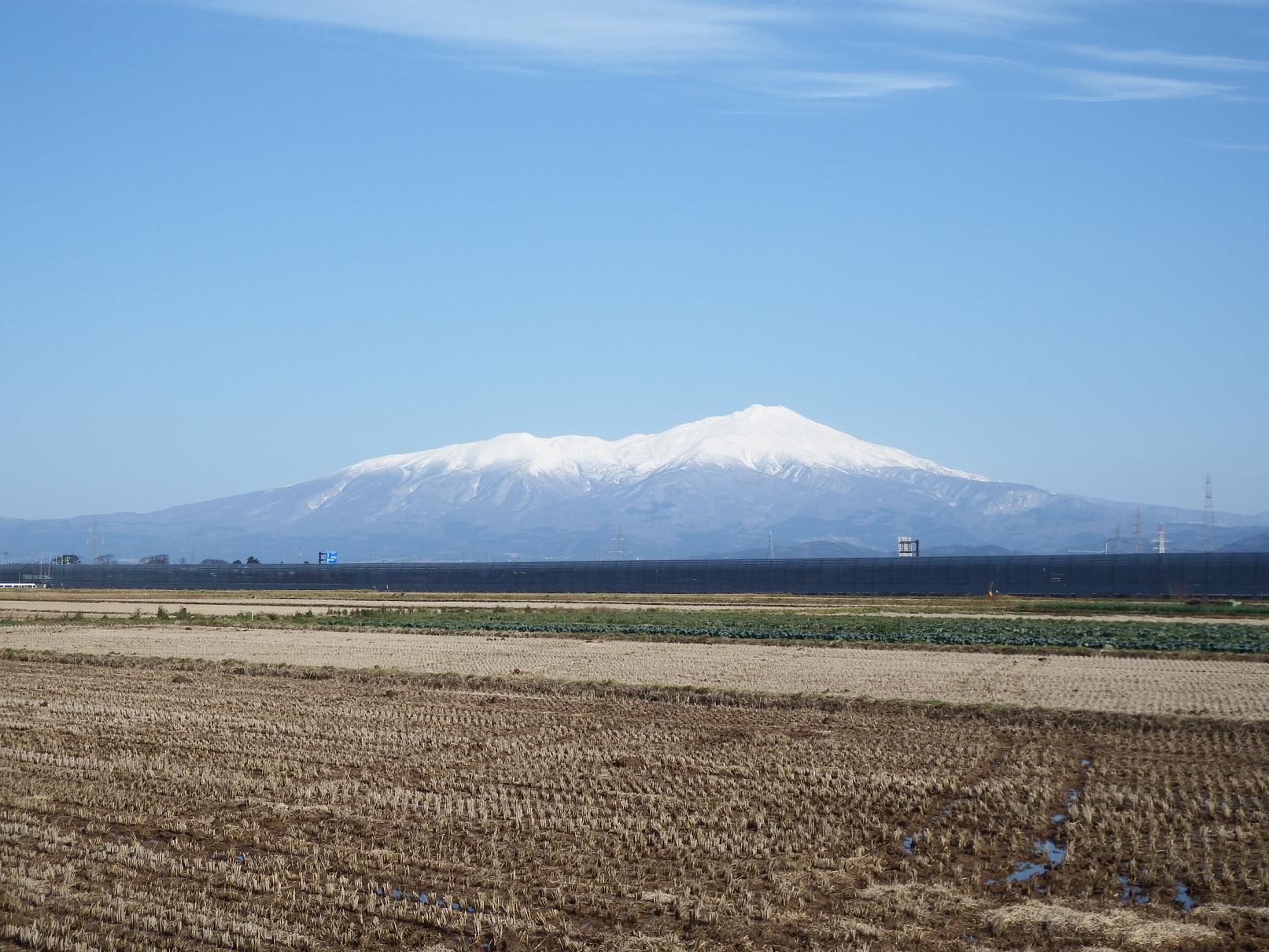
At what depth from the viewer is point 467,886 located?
424 inches

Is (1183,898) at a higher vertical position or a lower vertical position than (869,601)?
higher

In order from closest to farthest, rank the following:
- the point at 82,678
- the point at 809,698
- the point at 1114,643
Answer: the point at 809,698
the point at 82,678
the point at 1114,643

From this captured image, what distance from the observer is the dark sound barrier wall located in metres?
74.9

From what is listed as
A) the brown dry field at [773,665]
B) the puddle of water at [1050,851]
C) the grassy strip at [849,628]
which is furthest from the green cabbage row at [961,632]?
the puddle of water at [1050,851]

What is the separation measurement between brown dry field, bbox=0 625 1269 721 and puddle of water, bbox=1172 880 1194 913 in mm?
11032

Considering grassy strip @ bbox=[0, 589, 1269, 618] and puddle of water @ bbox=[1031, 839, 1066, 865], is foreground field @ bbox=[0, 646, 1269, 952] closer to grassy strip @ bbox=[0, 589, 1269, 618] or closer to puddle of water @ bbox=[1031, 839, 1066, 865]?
puddle of water @ bbox=[1031, 839, 1066, 865]

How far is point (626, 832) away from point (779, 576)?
79657 millimetres

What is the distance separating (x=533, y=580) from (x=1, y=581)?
68679 millimetres

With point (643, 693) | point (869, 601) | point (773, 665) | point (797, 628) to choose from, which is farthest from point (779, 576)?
point (643, 693)

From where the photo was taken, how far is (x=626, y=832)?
41.3 feet

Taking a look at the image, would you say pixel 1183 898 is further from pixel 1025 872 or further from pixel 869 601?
pixel 869 601

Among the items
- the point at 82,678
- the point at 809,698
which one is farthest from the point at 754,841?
the point at 82,678

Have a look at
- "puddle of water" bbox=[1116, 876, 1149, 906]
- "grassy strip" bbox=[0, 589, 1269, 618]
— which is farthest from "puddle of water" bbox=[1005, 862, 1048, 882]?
"grassy strip" bbox=[0, 589, 1269, 618]

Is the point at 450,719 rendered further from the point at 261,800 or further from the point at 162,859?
the point at 162,859
